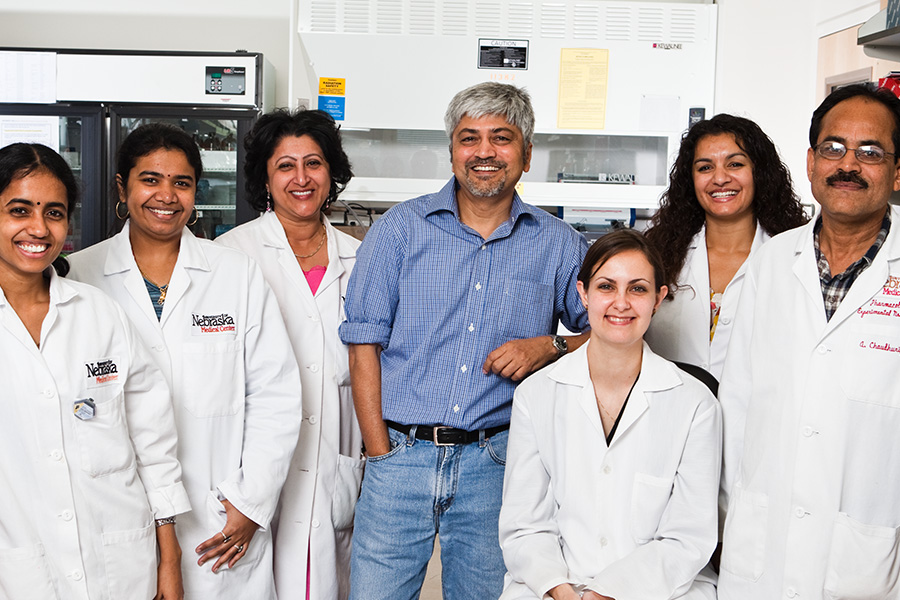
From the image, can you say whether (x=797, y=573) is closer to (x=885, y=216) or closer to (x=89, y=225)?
(x=885, y=216)

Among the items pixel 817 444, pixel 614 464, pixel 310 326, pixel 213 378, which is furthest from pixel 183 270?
pixel 817 444

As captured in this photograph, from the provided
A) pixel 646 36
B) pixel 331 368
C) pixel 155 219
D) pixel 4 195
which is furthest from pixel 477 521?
pixel 646 36

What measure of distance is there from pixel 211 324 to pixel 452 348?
526mm

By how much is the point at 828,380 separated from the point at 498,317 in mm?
665

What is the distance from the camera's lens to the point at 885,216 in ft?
4.45

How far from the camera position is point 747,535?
4.46 feet

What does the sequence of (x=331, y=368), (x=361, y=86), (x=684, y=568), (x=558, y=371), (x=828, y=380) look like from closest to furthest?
(x=828, y=380)
(x=684, y=568)
(x=558, y=371)
(x=331, y=368)
(x=361, y=86)

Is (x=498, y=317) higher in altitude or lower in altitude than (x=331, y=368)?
higher

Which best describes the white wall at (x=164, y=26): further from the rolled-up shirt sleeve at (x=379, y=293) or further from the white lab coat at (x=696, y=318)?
the white lab coat at (x=696, y=318)

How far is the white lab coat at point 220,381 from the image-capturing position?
1608 mm

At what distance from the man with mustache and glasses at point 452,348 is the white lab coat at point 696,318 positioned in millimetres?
238

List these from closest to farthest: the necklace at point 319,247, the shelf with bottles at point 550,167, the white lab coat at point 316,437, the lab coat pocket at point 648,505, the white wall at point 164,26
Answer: the lab coat pocket at point 648,505 < the white lab coat at point 316,437 < the necklace at point 319,247 < the shelf with bottles at point 550,167 < the white wall at point 164,26

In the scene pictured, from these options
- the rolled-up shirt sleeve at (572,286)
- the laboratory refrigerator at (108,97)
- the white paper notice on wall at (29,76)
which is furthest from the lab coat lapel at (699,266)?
the white paper notice on wall at (29,76)

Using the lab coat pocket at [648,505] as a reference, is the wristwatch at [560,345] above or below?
above
